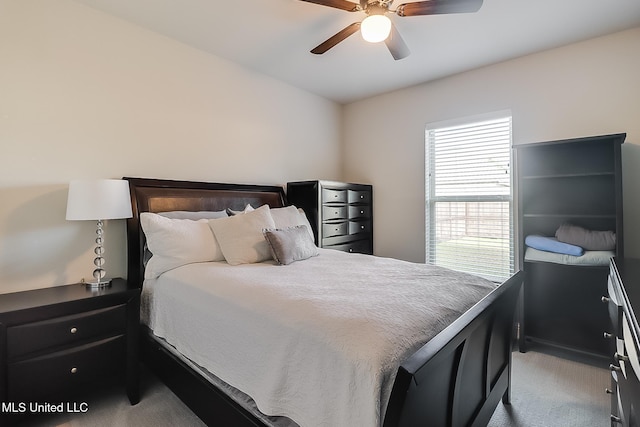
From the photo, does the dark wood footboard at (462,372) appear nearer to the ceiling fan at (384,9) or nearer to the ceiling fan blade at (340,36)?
the ceiling fan at (384,9)

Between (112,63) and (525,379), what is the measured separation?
3.88 metres

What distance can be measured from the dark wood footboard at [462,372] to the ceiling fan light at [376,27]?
5.37ft

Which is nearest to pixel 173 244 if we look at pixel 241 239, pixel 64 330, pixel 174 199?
pixel 241 239

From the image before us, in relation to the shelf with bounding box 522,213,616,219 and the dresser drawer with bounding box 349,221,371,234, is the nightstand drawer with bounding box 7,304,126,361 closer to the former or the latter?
the dresser drawer with bounding box 349,221,371,234

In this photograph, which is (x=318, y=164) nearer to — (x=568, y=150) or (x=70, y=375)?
(x=568, y=150)

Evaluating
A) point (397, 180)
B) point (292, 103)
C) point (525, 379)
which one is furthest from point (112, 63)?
point (525, 379)

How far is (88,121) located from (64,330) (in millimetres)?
1451

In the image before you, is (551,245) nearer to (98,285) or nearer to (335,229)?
(335,229)

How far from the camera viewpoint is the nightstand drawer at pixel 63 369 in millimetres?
1631

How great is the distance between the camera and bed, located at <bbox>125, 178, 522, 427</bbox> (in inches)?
38.1

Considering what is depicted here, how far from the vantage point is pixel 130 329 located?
2.01 meters

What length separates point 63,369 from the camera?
1773mm

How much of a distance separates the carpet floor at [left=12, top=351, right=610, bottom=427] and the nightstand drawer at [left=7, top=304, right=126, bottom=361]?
46 centimetres

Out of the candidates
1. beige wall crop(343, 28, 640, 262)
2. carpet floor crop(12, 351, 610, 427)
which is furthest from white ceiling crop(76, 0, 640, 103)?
carpet floor crop(12, 351, 610, 427)
